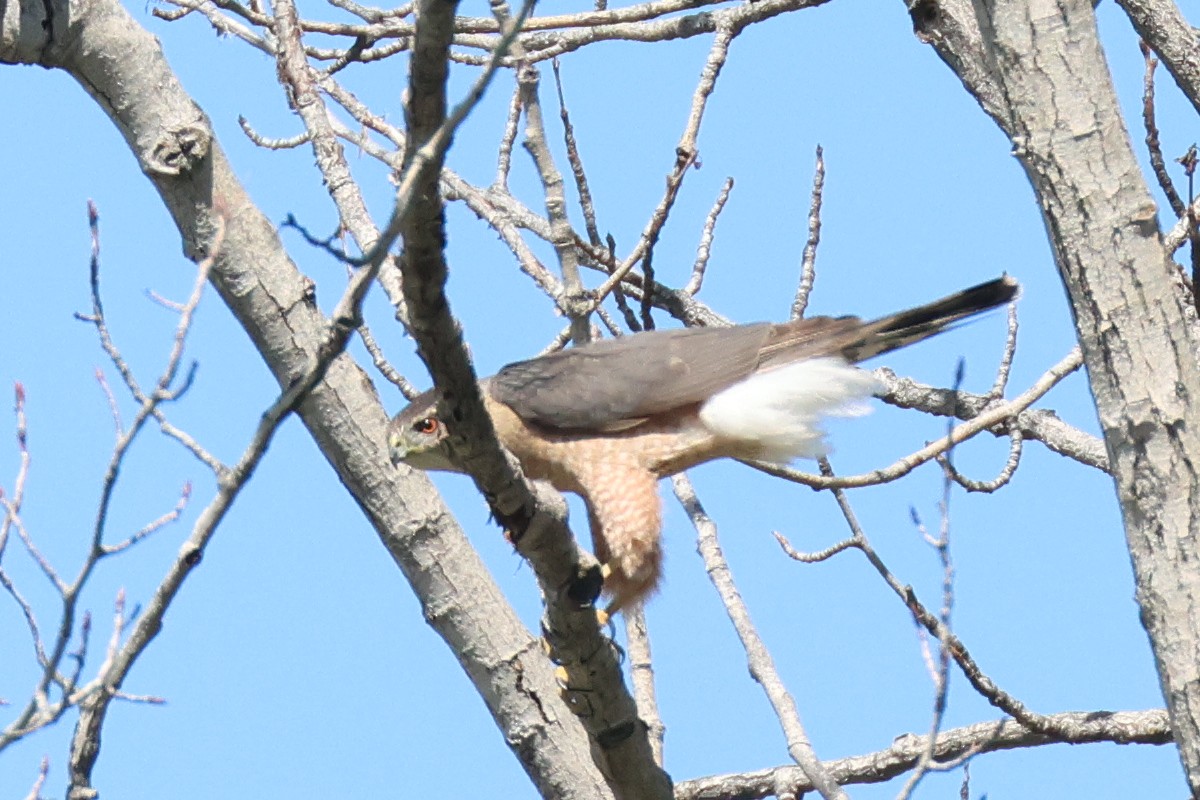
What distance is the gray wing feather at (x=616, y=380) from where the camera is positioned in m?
5.57

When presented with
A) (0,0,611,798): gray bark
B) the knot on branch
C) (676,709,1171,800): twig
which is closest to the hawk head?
(0,0,611,798): gray bark

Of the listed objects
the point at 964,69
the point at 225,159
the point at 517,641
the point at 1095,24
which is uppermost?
the point at 225,159

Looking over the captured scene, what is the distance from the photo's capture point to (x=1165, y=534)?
316 cm

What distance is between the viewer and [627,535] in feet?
17.6

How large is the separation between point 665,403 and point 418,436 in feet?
4.22

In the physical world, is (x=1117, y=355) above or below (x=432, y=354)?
below

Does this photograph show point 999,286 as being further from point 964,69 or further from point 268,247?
point 268,247

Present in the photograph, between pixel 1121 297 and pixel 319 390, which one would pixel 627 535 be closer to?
pixel 319 390

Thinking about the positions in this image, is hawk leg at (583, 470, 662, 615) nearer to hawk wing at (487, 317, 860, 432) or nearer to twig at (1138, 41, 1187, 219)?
hawk wing at (487, 317, 860, 432)

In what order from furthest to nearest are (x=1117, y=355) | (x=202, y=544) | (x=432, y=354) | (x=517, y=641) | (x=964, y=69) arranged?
(x=964, y=69) < (x=517, y=641) < (x=1117, y=355) < (x=432, y=354) < (x=202, y=544)

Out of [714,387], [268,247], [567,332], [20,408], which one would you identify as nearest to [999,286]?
[714,387]

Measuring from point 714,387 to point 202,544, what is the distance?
10.4ft

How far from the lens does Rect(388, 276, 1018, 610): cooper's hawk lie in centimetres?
547

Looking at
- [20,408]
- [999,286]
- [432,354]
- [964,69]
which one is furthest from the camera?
[999,286]
